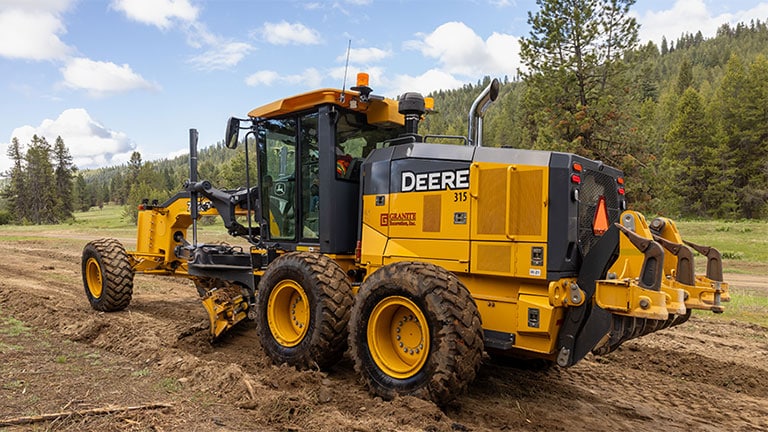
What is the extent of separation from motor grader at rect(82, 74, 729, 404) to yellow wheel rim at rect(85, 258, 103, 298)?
3272 mm

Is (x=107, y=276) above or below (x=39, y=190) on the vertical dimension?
below

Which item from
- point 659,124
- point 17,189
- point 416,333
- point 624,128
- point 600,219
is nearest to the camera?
point 416,333

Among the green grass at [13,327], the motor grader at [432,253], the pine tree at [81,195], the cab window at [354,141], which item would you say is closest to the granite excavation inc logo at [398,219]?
the motor grader at [432,253]

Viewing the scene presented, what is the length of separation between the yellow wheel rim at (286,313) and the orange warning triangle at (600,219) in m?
3.11

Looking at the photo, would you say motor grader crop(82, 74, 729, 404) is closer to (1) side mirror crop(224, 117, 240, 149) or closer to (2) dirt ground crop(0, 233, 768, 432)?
(1) side mirror crop(224, 117, 240, 149)

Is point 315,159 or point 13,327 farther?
point 13,327

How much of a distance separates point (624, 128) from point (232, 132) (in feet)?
55.3

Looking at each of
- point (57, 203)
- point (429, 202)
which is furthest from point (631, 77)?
point (57, 203)

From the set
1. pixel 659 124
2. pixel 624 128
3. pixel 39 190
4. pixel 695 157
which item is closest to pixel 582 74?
pixel 624 128

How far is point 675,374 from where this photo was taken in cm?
607

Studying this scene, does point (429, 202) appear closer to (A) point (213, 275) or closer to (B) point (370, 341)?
(B) point (370, 341)

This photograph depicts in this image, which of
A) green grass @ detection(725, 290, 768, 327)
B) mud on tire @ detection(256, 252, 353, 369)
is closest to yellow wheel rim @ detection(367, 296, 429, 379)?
mud on tire @ detection(256, 252, 353, 369)

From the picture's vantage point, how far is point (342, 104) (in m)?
6.08

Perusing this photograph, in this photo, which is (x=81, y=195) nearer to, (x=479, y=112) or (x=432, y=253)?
(x=479, y=112)
